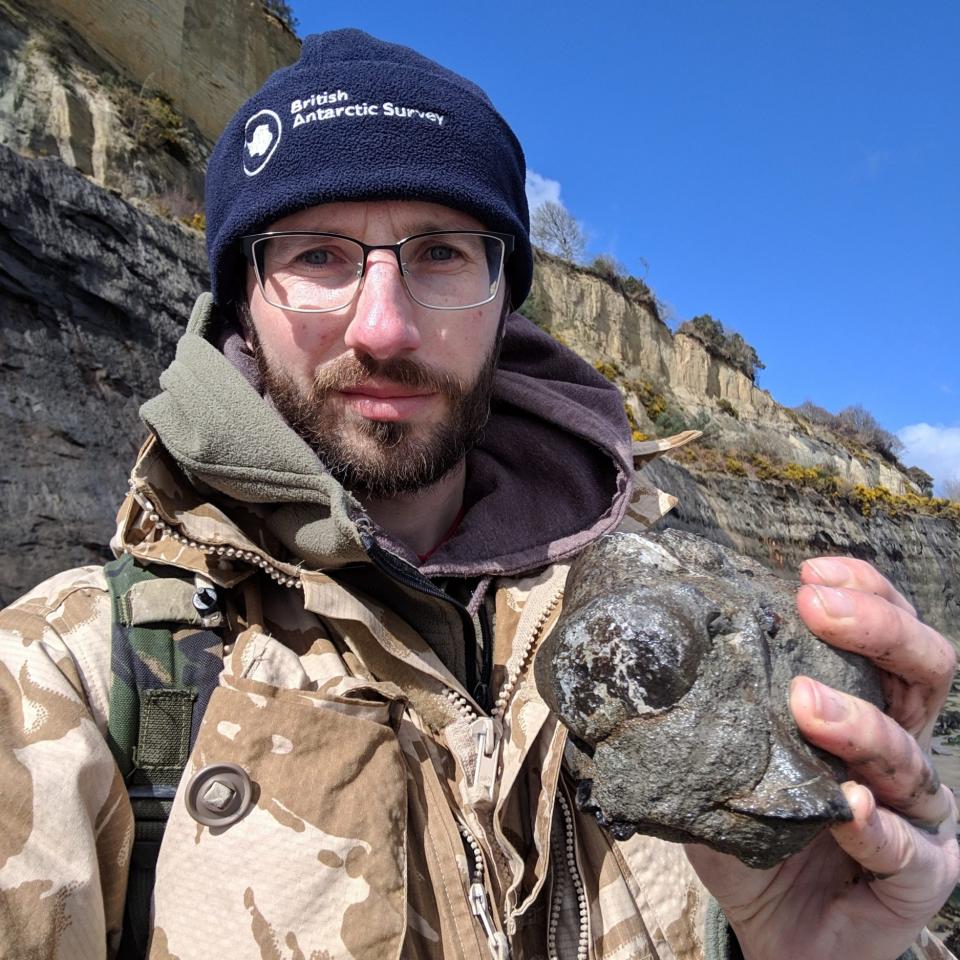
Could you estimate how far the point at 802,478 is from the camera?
21.7 metres

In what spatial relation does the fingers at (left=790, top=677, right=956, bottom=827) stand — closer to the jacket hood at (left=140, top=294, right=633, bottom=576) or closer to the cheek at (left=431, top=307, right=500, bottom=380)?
the jacket hood at (left=140, top=294, right=633, bottom=576)

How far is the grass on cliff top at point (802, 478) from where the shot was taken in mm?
19734

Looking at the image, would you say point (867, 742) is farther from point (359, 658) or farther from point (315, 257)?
point (315, 257)

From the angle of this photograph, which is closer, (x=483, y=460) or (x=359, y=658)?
(x=359, y=658)

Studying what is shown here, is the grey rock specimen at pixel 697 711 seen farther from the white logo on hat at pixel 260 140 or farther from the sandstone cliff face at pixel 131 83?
the sandstone cliff face at pixel 131 83

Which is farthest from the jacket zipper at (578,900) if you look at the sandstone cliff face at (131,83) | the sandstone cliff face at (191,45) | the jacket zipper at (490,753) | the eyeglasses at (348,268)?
the sandstone cliff face at (191,45)

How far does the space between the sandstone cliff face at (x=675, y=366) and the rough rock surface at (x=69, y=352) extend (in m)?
18.1

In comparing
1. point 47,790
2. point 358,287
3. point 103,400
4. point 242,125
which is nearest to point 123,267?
point 103,400

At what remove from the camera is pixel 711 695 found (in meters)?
1.16

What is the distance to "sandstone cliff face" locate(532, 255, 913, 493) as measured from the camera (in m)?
26.2

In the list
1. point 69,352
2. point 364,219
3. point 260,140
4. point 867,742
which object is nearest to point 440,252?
point 364,219

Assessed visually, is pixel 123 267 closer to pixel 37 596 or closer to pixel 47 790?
pixel 37 596

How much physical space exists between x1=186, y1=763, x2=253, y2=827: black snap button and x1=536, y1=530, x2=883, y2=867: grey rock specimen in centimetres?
54

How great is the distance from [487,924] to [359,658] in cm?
55
